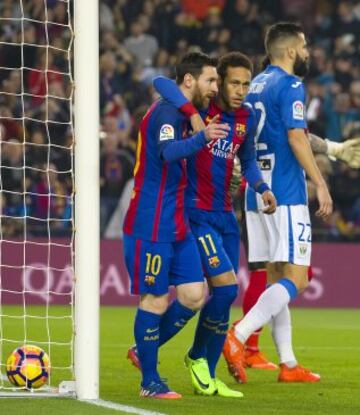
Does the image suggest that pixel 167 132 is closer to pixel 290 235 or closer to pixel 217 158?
pixel 217 158

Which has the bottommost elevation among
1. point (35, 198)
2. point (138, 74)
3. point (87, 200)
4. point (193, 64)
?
point (87, 200)

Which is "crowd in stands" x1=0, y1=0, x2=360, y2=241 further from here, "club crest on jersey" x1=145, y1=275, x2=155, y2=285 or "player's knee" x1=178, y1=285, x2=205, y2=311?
"club crest on jersey" x1=145, y1=275, x2=155, y2=285

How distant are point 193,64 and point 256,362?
272 cm

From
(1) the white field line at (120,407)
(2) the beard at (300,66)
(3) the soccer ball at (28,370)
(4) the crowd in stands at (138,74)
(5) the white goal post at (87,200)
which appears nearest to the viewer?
(1) the white field line at (120,407)

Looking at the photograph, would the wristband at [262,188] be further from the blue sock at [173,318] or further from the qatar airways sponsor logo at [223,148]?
the blue sock at [173,318]

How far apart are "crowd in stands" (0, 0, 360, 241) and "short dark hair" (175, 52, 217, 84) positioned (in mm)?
7796

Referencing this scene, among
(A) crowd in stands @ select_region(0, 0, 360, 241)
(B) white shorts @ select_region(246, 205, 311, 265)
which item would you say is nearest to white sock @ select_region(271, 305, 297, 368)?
(B) white shorts @ select_region(246, 205, 311, 265)

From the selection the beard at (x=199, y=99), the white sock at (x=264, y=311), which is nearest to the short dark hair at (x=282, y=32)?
the beard at (x=199, y=99)

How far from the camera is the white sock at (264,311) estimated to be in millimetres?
8383

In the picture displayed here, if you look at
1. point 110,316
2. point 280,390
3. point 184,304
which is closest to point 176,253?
point 184,304

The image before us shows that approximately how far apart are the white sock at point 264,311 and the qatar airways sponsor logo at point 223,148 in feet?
3.11

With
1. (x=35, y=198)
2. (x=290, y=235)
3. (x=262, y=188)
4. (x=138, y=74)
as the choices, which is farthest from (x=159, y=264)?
(x=138, y=74)

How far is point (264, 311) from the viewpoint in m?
8.41

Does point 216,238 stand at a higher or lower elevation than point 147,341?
higher
